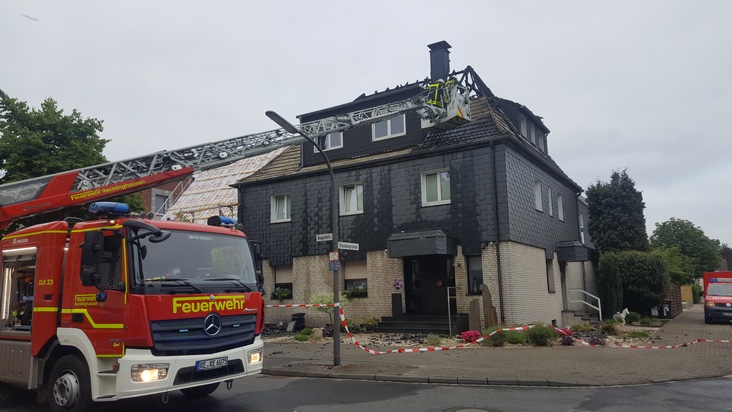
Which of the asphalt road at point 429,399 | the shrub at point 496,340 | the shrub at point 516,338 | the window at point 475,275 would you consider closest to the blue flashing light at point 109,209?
the asphalt road at point 429,399

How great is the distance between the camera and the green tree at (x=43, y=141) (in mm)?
16969

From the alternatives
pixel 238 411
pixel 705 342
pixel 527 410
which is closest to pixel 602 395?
pixel 527 410

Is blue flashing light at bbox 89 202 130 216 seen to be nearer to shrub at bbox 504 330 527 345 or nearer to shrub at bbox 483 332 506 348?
shrub at bbox 483 332 506 348

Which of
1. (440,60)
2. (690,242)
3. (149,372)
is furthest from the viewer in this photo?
(690,242)

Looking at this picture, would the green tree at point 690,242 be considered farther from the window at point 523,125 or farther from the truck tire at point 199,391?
the truck tire at point 199,391

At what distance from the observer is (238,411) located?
312 inches

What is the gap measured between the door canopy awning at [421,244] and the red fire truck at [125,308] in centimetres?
923

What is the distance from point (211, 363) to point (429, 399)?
358cm

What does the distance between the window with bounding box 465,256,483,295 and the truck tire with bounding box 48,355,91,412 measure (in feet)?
42.7

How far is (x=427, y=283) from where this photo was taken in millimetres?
19156

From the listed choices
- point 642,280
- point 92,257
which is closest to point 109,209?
point 92,257

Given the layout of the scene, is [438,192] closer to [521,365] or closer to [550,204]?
[550,204]

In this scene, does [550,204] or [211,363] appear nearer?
[211,363]

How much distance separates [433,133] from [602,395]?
13.1 meters
